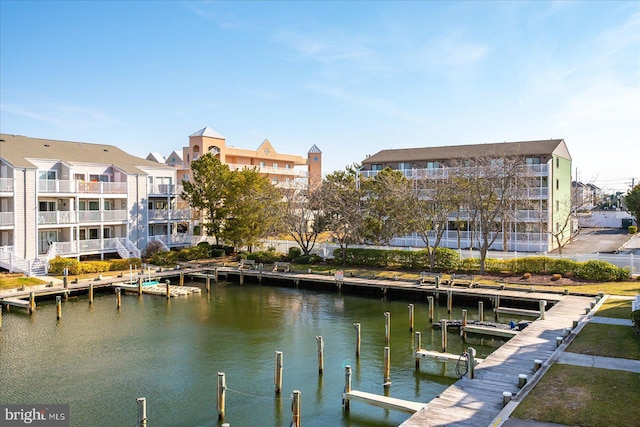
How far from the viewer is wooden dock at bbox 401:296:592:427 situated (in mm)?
15398

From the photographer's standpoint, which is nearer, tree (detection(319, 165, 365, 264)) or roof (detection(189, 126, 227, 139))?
tree (detection(319, 165, 365, 264))

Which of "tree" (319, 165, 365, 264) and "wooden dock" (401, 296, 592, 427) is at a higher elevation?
"tree" (319, 165, 365, 264)

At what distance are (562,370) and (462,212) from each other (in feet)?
109

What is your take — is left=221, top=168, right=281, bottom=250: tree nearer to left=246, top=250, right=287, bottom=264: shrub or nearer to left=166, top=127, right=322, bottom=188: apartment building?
left=246, top=250, right=287, bottom=264: shrub

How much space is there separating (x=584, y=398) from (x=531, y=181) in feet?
127

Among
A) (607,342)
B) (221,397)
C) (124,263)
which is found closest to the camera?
(221,397)

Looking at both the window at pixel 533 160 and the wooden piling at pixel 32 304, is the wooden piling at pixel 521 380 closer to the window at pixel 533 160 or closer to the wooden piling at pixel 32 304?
the wooden piling at pixel 32 304

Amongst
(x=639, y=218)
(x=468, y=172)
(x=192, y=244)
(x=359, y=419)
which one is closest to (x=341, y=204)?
(x=468, y=172)

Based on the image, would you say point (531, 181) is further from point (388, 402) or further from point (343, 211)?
point (388, 402)

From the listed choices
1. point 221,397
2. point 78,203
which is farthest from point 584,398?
point 78,203

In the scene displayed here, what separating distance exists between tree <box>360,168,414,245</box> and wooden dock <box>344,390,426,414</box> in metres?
29.5

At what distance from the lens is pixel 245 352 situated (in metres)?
26.0

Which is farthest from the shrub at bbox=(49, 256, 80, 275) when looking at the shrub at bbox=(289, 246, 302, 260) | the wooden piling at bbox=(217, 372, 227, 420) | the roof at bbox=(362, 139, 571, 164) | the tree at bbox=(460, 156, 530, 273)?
the roof at bbox=(362, 139, 571, 164)

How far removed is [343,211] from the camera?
48.5m
